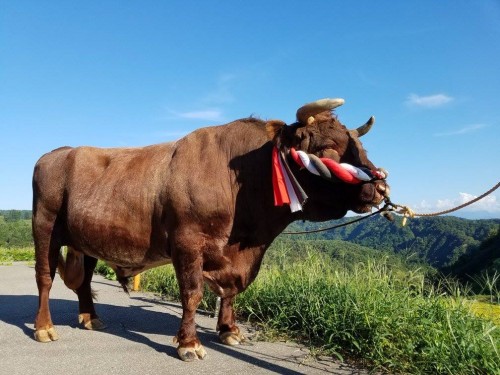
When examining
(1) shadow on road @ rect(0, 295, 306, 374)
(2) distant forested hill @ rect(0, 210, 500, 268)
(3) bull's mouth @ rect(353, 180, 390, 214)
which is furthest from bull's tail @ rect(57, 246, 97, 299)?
(3) bull's mouth @ rect(353, 180, 390, 214)

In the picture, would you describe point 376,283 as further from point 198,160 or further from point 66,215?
point 66,215

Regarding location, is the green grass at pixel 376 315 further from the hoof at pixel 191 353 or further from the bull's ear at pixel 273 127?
the bull's ear at pixel 273 127

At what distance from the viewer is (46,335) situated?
4777 mm

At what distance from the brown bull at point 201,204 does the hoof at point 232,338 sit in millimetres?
11

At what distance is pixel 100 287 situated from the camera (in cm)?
877

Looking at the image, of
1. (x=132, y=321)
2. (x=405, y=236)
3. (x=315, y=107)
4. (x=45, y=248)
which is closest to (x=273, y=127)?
(x=315, y=107)

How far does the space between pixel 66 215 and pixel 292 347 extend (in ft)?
9.95

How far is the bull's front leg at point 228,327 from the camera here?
4.62m

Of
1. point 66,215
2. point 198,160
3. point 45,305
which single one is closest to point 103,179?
point 66,215

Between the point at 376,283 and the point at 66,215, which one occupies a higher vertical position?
the point at 66,215

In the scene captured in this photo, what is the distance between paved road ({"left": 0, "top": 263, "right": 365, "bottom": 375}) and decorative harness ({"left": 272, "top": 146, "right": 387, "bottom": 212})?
1.42 metres

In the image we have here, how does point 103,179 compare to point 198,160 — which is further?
point 103,179

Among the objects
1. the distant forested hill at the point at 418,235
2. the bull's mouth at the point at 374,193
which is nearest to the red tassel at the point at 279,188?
the bull's mouth at the point at 374,193

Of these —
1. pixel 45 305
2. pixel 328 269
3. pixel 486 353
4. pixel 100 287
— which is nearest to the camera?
pixel 486 353
